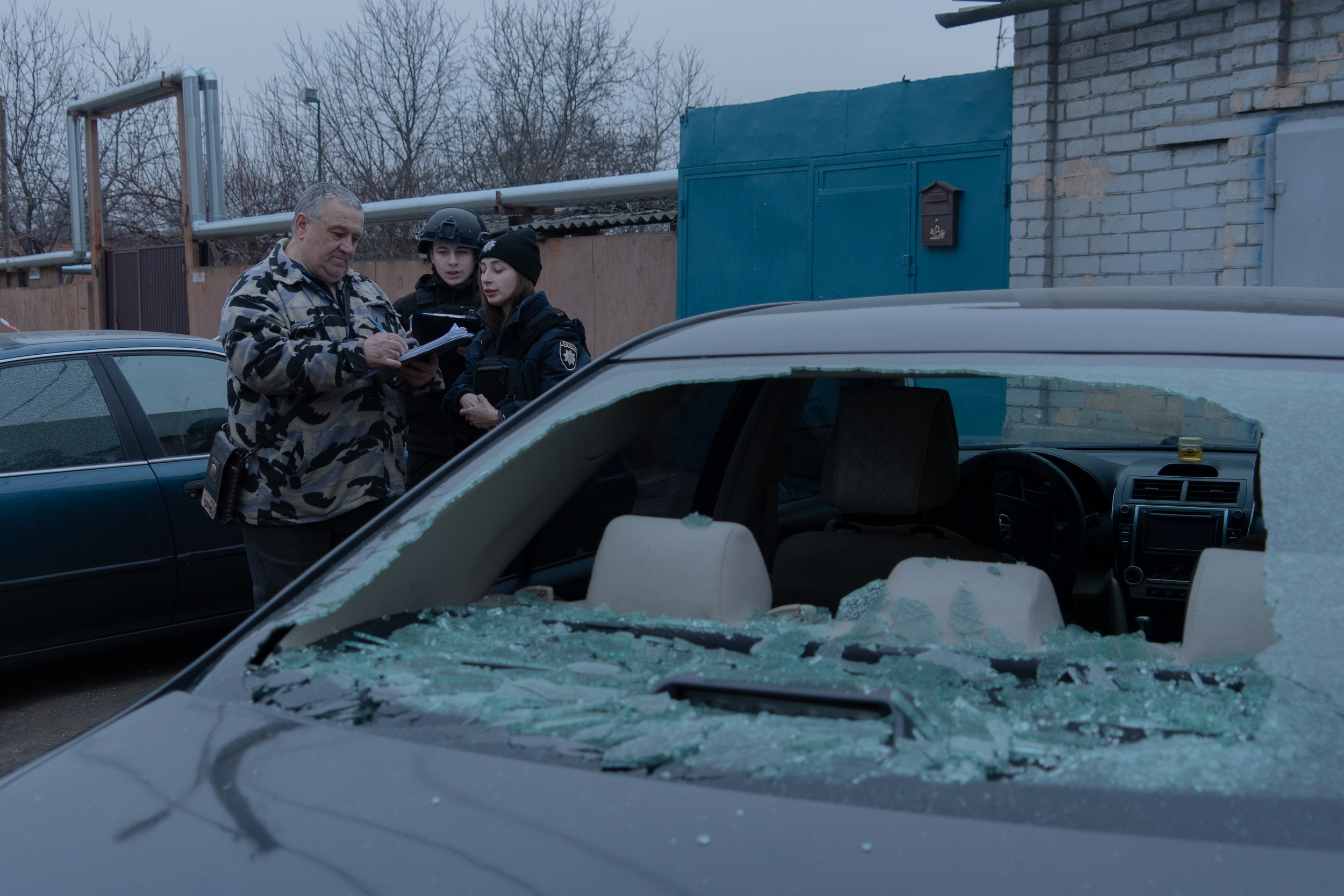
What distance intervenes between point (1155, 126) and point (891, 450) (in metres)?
4.54

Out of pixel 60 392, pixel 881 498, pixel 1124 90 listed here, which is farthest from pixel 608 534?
pixel 1124 90

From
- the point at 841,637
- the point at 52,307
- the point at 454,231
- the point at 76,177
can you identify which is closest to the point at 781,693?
the point at 841,637

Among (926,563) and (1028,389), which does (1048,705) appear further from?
(1028,389)

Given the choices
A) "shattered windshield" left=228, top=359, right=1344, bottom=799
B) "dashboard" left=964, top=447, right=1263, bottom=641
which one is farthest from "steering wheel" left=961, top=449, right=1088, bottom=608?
"shattered windshield" left=228, top=359, right=1344, bottom=799

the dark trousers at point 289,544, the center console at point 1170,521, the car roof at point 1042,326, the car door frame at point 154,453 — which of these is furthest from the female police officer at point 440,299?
the center console at point 1170,521

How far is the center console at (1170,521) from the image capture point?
9.11 feet

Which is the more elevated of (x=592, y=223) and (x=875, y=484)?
(x=592, y=223)

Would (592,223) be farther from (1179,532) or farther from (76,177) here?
(76,177)

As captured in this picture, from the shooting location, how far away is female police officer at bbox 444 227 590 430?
10.9 ft

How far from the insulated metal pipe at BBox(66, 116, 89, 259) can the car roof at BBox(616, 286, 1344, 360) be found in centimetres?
1426

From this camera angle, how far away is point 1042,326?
1.51 m

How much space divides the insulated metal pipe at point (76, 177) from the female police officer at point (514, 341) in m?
12.4

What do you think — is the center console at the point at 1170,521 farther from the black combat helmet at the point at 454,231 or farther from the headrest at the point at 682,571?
the black combat helmet at the point at 454,231

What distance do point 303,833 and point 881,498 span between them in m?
1.63
